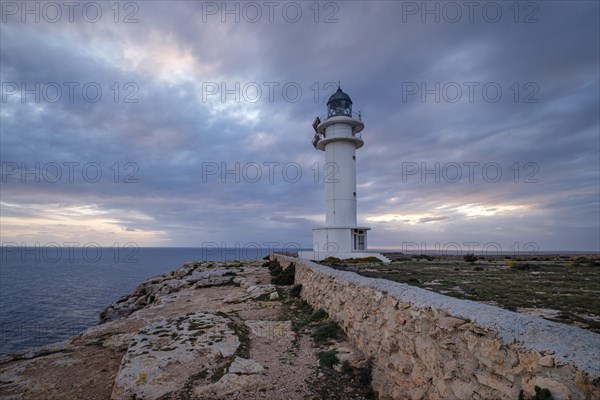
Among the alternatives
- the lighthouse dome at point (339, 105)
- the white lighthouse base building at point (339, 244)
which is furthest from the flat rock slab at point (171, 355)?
the lighthouse dome at point (339, 105)

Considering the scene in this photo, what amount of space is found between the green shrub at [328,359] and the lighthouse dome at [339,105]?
89.0 ft

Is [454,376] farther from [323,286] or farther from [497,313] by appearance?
[323,286]

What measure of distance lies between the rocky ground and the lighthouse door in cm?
1805

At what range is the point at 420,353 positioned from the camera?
5.04 metres

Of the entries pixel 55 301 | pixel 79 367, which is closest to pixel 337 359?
pixel 79 367

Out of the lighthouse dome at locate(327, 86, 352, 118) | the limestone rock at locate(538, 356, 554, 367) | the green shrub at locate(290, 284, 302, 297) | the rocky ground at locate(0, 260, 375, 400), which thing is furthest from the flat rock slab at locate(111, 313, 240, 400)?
the lighthouse dome at locate(327, 86, 352, 118)

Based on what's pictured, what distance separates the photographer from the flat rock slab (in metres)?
6.38

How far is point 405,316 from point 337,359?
244 cm

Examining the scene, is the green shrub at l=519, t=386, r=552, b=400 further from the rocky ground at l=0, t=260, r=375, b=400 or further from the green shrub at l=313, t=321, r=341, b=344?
the green shrub at l=313, t=321, r=341, b=344

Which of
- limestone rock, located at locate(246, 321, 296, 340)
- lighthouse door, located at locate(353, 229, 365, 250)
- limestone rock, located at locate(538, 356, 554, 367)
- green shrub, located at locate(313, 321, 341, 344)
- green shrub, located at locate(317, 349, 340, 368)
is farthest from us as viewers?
lighthouse door, located at locate(353, 229, 365, 250)

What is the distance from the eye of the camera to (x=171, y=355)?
7.48m

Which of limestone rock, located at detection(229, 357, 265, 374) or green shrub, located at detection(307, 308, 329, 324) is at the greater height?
green shrub, located at detection(307, 308, 329, 324)

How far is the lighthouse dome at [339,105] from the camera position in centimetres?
3173

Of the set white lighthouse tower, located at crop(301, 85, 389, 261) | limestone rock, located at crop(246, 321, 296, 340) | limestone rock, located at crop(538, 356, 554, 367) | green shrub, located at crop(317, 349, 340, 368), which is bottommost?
limestone rock, located at crop(246, 321, 296, 340)
